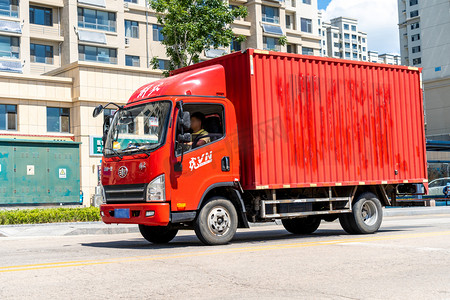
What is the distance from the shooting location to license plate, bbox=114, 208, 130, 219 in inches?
405

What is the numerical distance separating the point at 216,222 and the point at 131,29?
134ft

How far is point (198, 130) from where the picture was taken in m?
10.7

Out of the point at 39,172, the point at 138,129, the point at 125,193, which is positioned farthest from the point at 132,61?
the point at 125,193

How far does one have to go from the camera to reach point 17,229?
1639cm

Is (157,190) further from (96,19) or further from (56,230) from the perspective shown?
(96,19)

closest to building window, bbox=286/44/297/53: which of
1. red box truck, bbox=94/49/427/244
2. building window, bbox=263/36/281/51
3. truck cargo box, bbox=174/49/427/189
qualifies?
building window, bbox=263/36/281/51

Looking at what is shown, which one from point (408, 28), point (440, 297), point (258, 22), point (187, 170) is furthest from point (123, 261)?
point (408, 28)

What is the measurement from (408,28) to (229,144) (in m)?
Result: 110

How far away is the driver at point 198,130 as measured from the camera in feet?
34.7

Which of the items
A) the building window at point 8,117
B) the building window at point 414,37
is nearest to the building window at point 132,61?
the building window at point 8,117

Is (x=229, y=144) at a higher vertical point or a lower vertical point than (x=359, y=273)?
higher

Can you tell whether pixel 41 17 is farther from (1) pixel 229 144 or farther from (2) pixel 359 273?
(2) pixel 359 273

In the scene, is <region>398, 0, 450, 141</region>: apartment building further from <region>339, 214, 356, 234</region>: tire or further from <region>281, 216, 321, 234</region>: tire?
<region>339, 214, 356, 234</region>: tire

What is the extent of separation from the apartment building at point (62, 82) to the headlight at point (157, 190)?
18.0 metres
